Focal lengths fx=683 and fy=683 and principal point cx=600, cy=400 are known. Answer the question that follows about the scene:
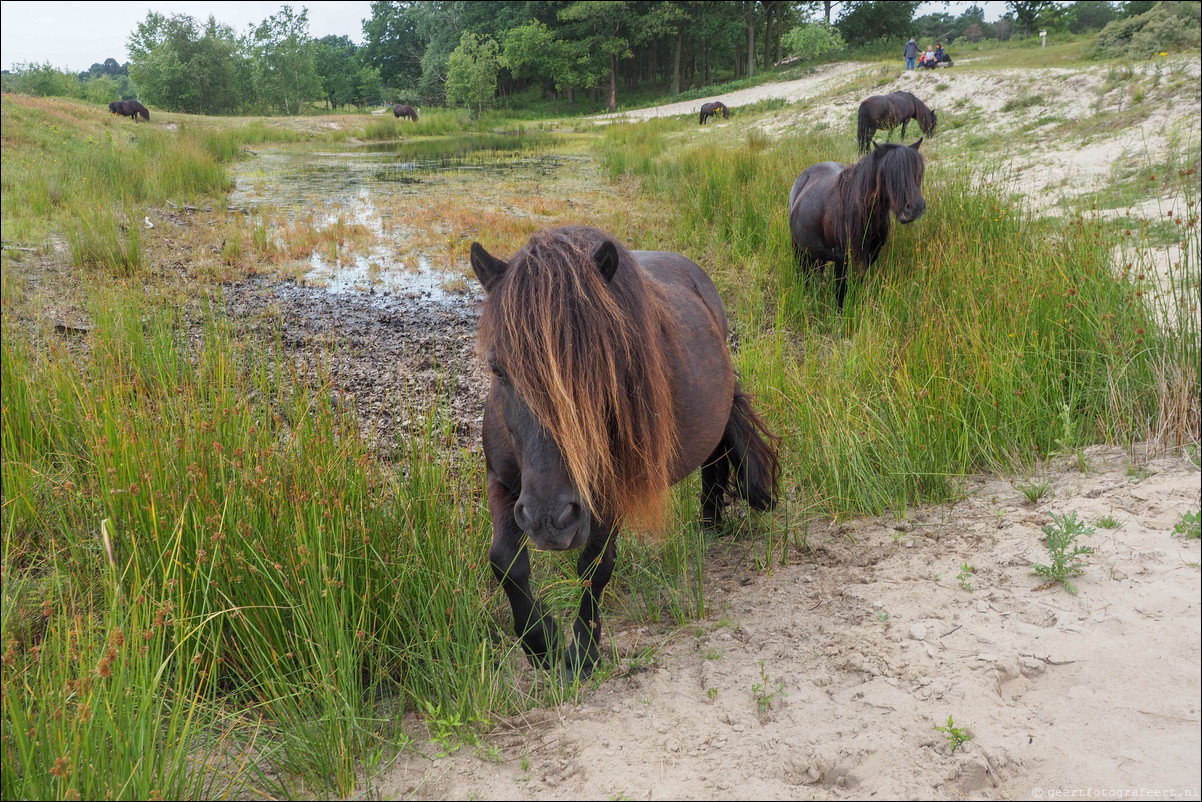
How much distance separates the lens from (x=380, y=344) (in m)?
6.39

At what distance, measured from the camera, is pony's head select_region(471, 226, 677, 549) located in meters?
2.11

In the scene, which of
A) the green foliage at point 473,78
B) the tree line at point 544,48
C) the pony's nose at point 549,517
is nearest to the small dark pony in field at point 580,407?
the pony's nose at point 549,517

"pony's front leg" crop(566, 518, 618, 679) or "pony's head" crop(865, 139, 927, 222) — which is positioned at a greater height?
"pony's head" crop(865, 139, 927, 222)

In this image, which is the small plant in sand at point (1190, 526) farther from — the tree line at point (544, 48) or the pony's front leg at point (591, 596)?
the tree line at point (544, 48)

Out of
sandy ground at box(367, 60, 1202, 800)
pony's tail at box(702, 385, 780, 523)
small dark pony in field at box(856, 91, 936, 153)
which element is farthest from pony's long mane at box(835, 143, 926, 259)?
small dark pony in field at box(856, 91, 936, 153)

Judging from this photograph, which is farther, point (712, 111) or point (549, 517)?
point (712, 111)

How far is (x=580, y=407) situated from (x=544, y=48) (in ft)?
171

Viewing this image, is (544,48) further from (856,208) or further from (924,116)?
(856,208)

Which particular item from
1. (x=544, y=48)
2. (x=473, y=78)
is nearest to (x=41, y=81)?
(x=473, y=78)

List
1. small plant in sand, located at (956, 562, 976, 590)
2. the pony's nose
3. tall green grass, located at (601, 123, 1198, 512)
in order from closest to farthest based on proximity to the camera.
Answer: the pony's nose, small plant in sand, located at (956, 562, 976, 590), tall green grass, located at (601, 123, 1198, 512)

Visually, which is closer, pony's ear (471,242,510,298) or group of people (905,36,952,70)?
pony's ear (471,242,510,298)

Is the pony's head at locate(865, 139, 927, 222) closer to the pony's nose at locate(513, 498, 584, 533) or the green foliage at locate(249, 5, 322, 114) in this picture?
the pony's nose at locate(513, 498, 584, 533)

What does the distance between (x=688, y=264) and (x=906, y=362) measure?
1.56 m

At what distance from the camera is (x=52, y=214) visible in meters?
8.81
